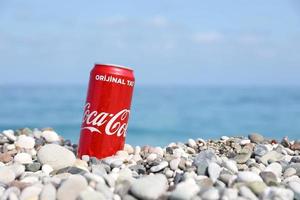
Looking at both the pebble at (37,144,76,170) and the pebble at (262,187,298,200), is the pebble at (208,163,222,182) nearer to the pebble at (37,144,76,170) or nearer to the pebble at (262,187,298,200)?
the pebble at (262,187,298,200)

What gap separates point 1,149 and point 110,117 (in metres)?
1.09

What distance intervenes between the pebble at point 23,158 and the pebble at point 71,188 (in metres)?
1.13

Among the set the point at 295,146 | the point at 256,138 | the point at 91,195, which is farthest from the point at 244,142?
the point at 91,195

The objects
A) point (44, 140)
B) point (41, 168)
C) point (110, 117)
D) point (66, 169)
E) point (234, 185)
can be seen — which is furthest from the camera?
point (44, 140)

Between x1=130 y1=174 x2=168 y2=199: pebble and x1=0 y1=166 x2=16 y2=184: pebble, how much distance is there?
799 mm

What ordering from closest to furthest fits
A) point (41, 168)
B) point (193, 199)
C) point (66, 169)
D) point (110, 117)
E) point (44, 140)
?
point (193, 199), point (66, 169), point (41, 168), point (110, 117), point (44, 140)

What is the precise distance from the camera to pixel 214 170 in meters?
2.70

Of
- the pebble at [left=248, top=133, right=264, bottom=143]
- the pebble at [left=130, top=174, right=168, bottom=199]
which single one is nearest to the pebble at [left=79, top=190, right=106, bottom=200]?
the pebble at [left=130, top=174, right=168, bottom=199]

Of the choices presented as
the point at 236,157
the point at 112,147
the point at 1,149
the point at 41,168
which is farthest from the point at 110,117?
the point at 1,149

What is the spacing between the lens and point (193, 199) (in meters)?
2.19

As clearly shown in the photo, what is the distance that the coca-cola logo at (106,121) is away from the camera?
3.38 meters

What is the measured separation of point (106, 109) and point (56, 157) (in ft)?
1.42

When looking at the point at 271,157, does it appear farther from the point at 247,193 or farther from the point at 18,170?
the point at 18,170

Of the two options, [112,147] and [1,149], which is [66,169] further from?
[1,149]
